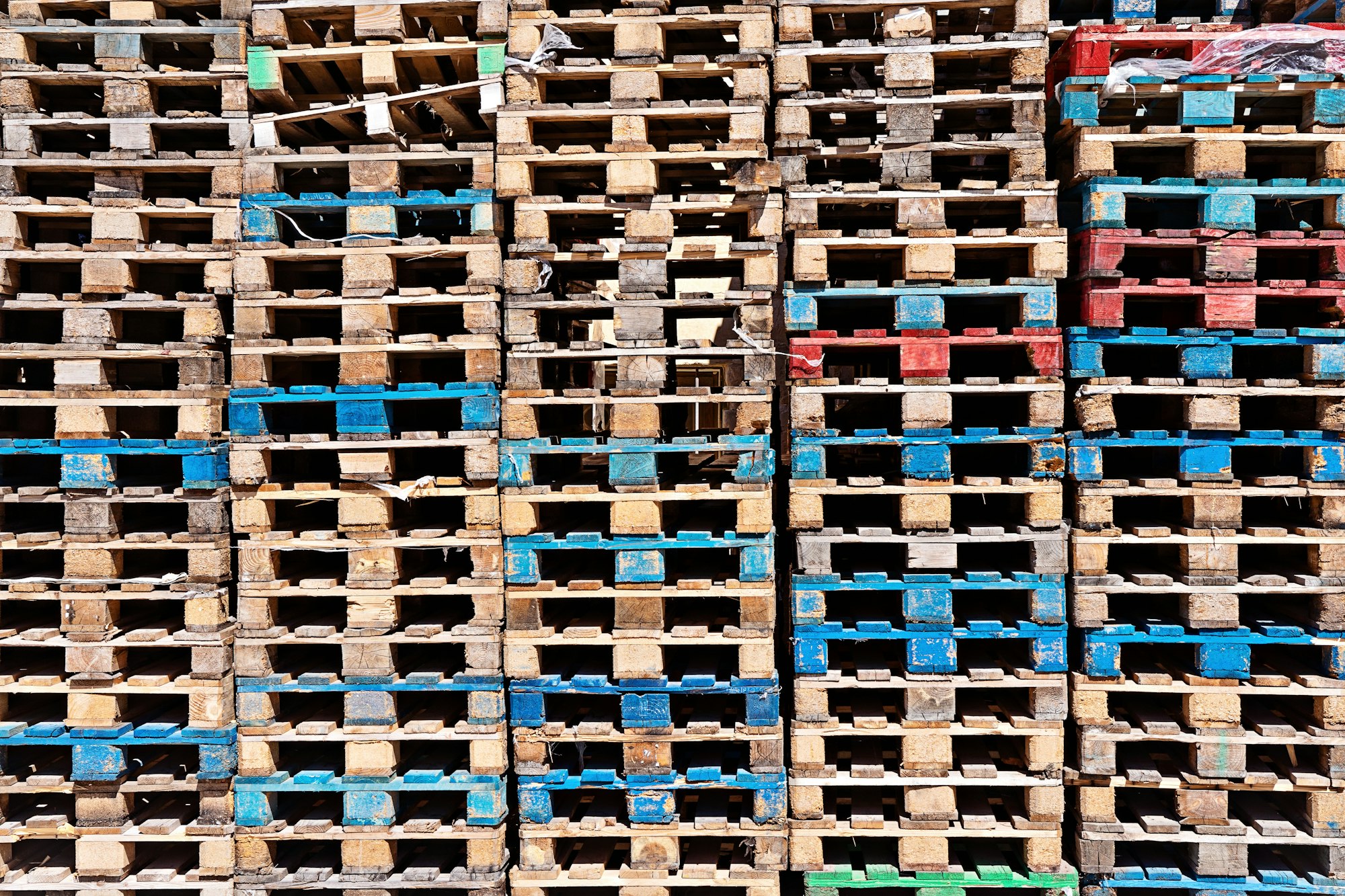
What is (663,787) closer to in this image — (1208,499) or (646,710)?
(646,710)

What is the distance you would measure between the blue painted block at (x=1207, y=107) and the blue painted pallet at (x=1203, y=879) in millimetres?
4902

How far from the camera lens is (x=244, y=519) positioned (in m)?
4.91

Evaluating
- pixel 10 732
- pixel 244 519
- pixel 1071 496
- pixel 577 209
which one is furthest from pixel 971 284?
pixel 10 732

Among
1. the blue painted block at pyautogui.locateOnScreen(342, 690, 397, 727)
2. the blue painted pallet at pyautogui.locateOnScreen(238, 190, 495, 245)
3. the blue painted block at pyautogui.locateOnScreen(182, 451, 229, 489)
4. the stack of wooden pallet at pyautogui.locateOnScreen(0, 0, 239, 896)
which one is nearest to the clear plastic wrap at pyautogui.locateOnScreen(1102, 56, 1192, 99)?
the blue painted pallet at pyautogui.locateOnScreen(238, 190, 495, 245)

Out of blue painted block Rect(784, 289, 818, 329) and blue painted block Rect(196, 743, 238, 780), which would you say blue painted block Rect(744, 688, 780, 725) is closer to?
blue painted block Rect(784, 289, 818, 329)

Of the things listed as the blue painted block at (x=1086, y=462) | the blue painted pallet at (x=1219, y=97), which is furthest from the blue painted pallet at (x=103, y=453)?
the blue painted pallet at (x=1219, y=97)

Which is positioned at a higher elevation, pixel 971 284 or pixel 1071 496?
pixel 971 284

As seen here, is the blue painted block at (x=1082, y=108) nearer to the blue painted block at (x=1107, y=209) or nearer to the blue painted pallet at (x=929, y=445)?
the blue painted block at (x=1107, y=209)

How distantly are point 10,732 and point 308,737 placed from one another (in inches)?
81.8

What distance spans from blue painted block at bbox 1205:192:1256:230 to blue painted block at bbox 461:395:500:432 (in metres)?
4.91

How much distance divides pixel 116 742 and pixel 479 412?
3359 mm

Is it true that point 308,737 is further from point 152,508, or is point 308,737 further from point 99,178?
point 99,178

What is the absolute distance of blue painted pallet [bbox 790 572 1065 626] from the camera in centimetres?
478

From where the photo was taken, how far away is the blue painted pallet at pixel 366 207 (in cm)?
488
